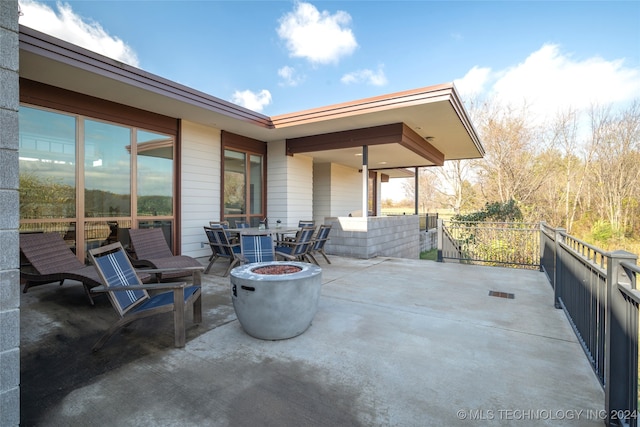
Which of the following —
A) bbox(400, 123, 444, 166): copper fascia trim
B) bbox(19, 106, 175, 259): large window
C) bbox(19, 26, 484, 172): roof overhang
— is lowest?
bbox(19, 106, 175, 259): large window

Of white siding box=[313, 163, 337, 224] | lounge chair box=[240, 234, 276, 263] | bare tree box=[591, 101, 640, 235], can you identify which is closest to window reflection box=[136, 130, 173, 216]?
lounge chair box=[240, 234, 276, 263]

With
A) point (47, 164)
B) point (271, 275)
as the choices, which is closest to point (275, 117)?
point (47, 164)

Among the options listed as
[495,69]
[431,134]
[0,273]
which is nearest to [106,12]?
[431,134]

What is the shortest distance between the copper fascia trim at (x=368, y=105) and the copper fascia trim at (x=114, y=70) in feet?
3.51

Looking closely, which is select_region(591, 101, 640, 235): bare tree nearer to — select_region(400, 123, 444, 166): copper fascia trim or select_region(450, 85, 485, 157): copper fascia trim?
select_region(400, 123, 444, 166): copper fascia trim

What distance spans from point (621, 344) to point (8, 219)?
3.01 m

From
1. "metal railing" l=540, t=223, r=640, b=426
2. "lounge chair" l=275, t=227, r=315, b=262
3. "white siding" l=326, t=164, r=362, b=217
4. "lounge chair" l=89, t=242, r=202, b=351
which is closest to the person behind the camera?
"metal railing" l=540, t=223, r=640, b=426

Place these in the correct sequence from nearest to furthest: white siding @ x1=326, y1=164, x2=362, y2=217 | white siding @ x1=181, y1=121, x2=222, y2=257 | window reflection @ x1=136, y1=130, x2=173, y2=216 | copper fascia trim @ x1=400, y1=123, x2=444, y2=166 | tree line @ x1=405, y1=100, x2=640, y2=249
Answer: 1. window reflection @ x1=136, y1=130, x2=173, y2=216
2. white siding @ x1=181, y1=121, x2=222, y2=257
3. copper fascia trim @ x1=400, y1=123, x2=444, y2=166
4. white siding @ x1=326, y1=164, x2=362, y2=217
5. tree line @ x1=405, y1=100, x2=640, y2=249

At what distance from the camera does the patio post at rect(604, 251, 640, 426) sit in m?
1.56

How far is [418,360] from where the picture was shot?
248 cm

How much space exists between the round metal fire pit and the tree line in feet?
41.6

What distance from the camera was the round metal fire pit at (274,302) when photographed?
8.90 feet

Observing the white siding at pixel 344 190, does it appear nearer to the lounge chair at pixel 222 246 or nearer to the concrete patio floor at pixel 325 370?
the lounge chair at pixel 222 246

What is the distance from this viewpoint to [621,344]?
64.6 inches
